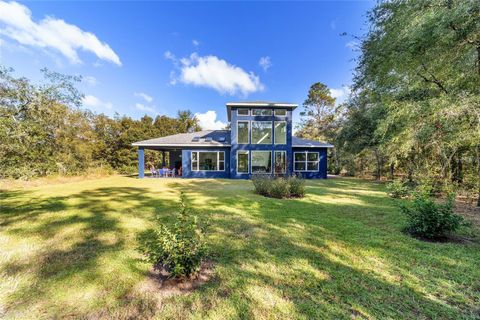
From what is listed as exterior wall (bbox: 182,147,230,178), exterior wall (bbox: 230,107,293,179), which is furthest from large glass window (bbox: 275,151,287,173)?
exterior wall (bbox: 182,147,230,178)

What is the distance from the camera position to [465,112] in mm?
4934

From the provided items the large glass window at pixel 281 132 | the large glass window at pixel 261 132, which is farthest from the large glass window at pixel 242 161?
the large glass window at pixel 281 132

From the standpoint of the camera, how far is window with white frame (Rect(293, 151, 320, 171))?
59.0ft

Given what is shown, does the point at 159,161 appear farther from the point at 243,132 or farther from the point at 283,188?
the point at 283,188

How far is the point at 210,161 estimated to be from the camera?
57.8ft

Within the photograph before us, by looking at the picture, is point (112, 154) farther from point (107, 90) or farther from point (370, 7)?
point (370, 7)

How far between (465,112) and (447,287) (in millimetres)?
4413

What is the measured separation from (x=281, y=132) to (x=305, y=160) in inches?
128

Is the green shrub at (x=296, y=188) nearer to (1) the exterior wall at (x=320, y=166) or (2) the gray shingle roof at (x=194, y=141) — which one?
(2) the gray shingle roof at (x=194, y=141)

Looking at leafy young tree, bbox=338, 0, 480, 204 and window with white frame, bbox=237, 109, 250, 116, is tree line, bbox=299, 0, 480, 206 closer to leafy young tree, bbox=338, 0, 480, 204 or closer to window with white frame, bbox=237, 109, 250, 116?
leafy young tree, bbox=338, 0, 480, 204

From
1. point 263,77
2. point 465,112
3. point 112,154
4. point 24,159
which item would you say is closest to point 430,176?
point 465,112

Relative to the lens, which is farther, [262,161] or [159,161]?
[159,161]

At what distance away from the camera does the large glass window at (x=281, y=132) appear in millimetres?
17172

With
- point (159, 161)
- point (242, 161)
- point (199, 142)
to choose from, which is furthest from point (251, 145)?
point (159, 161)
